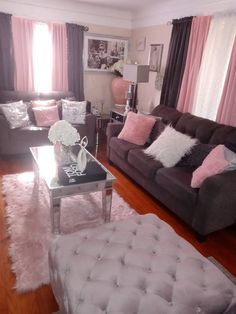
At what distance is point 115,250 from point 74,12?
14.4 feet

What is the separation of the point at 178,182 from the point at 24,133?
237 centimetres

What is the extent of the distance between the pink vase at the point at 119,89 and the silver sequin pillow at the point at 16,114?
185 centimetres

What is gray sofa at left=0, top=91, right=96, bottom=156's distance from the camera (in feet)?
11.9

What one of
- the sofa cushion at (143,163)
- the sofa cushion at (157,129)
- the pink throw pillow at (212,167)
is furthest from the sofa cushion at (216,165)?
the sofa cushion at (157,129)

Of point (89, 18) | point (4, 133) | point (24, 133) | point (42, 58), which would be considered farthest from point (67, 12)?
point (4, 133)

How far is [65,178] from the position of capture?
2.08 metres

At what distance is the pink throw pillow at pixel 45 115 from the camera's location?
3926mm

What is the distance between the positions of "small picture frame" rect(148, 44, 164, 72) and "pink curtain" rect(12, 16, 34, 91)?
6.74ft

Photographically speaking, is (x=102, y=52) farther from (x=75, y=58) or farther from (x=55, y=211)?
(x=55, y=211)

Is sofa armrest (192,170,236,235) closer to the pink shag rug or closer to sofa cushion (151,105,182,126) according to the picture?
the pink shag rug

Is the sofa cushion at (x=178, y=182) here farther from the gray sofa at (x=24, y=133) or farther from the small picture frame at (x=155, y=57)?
the small picture frame at (x=155, y=57)

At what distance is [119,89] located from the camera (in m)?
4.93

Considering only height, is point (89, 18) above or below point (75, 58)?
above

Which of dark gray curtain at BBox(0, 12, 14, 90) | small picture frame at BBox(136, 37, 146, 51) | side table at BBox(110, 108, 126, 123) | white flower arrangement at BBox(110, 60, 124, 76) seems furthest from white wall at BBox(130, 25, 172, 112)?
dark gray curtain at BBox(0, 12, 14, 90)
